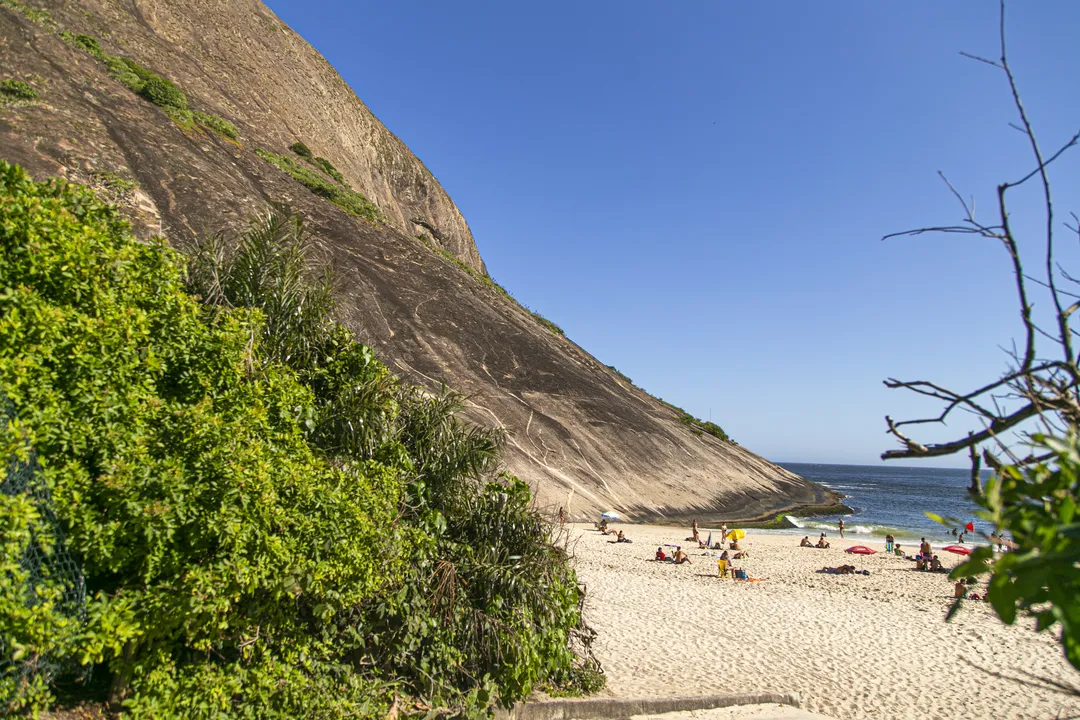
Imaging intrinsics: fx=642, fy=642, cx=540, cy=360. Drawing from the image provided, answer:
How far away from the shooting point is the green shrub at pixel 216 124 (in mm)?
31984

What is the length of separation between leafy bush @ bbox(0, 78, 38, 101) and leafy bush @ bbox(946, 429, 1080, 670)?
2916cm

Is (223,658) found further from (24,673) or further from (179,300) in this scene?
(179,300)

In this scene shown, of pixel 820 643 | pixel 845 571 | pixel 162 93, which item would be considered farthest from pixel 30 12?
pixel 845 571

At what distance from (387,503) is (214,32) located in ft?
152

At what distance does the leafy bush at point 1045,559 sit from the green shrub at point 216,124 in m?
36.9

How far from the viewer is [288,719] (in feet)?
18.5

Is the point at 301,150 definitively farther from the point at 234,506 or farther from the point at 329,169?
the point at 234,506

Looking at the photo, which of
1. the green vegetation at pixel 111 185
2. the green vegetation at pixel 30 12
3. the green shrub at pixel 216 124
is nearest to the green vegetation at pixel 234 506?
the green vegetation at pixel 111 185

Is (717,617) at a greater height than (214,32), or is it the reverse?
(214,32)

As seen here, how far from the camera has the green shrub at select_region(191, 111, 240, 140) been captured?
1259 inches

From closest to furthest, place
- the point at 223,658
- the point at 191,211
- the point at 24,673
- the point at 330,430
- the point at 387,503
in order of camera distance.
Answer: the point at 24,673, the point at 223,658, the point at 387,503, the point at 330,430, the point at 191,211

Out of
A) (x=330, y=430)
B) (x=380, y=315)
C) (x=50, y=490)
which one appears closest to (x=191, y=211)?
(x=380, y=315)

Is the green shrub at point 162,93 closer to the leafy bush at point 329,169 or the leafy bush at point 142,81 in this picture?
the leafy bush at point 142,81

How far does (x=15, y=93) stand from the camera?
2203cm
